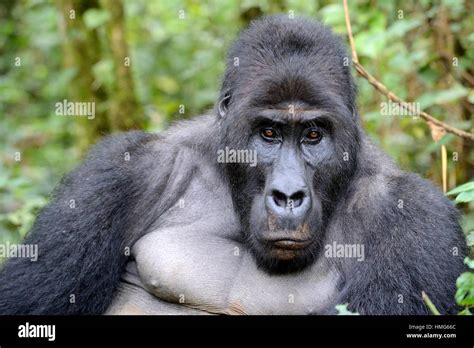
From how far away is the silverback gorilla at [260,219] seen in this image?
18.4 ft

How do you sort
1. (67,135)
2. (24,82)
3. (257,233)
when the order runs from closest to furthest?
(257,233) → (67,135) → (24,82)

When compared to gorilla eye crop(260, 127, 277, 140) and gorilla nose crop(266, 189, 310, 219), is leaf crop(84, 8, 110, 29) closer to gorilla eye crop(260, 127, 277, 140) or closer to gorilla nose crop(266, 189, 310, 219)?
gorilla eye crop(260, 127, 277, 140)

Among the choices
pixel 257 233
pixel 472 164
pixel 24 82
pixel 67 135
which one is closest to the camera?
pixel 257 233

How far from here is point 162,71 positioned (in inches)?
559

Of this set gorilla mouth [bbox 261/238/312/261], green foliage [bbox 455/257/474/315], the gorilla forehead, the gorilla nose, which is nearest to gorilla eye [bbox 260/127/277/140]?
the gorilla forehead

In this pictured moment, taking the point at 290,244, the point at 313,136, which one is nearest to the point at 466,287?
the point at 290,244

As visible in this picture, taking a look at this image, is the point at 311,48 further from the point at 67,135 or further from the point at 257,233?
the point at 67,135

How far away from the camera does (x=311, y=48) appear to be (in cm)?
590

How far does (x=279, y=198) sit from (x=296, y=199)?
0.10 m

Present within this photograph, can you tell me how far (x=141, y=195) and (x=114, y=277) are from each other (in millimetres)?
599

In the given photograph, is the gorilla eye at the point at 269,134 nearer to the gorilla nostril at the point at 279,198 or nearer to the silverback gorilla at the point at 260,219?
the silverback gorilla at the point at 260,219

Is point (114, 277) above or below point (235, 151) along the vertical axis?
below

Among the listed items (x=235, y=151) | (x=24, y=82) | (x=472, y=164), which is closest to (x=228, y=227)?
(x=235, y=151)

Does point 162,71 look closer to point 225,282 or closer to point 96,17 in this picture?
point 96,17
